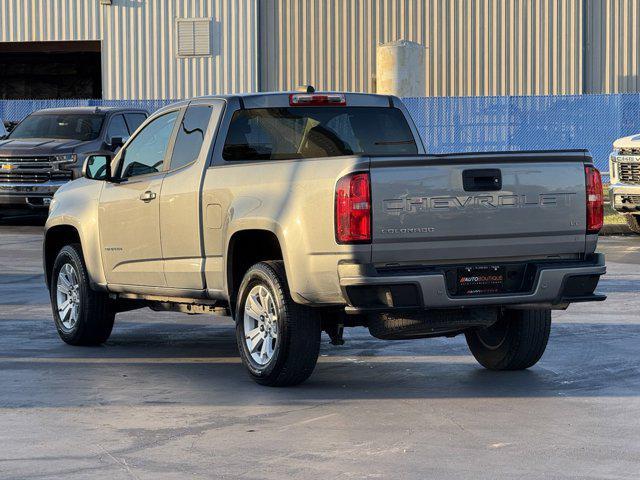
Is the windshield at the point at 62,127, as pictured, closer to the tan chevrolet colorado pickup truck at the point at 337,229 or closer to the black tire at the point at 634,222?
the black tire at the point at 634,222

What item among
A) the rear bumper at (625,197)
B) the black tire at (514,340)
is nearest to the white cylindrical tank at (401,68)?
the rear bumper at (625,197)

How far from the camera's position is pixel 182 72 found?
42594 mm

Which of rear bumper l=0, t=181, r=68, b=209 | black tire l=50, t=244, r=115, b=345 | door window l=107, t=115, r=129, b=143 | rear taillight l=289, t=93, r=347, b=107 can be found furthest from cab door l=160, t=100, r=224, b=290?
door window l=107, t=115, r=129, b=143

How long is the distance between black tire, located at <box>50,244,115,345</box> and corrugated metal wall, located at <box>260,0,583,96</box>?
1188 inches

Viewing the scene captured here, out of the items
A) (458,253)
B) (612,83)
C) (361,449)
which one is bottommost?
(361,449)

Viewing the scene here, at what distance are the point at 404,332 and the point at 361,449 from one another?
1.72m

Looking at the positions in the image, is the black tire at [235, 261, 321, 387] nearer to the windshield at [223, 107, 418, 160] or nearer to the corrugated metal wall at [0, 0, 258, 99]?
the windshield at [223, 107, 418, 160]

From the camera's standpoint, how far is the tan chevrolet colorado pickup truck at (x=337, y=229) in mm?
8492

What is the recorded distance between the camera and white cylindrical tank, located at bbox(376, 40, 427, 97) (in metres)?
38.4

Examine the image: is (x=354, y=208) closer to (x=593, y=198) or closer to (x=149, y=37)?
(x=593, y=198)

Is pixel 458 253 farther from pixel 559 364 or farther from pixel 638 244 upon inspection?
pixel 638 244

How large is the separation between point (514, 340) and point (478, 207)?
1340 millimetres

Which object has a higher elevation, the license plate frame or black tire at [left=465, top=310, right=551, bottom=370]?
the license plate frame

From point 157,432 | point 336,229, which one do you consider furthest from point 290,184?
point 157,432
